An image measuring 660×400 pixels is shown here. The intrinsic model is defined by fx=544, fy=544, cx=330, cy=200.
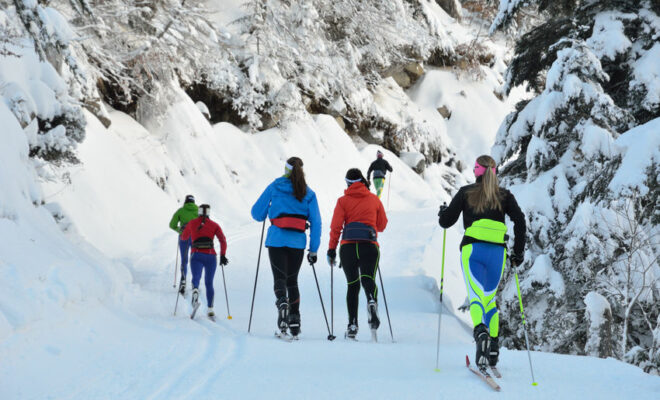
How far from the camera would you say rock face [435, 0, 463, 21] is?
48562 mm

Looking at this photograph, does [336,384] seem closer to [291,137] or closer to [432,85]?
[291,137]

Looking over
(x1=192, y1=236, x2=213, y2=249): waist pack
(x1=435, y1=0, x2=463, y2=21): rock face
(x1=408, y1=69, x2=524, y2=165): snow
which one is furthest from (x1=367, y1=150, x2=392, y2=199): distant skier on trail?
(x1=435, y1=0, x2=463, y2=21): rock face

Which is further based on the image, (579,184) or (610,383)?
(579,184)

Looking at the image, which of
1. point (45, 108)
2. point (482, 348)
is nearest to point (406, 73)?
point (45, 108)

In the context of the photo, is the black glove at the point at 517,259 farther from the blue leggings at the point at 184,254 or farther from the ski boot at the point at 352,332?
the blue leggings at the point at 184,254

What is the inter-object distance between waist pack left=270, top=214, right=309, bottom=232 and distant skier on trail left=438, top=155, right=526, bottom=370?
2.05 meters

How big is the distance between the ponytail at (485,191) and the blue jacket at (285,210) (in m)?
2.08

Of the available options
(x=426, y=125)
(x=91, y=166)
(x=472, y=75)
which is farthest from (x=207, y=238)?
(x=472, y=75)

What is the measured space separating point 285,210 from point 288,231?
0.81ft

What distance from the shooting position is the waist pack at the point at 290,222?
20.6 feet

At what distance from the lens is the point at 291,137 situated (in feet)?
83.8

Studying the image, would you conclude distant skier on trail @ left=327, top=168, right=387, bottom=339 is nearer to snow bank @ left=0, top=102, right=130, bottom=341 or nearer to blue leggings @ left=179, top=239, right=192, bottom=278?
snow bank @ left=0, top=102, right=130, bottom=341

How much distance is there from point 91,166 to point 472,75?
32573 millimetres

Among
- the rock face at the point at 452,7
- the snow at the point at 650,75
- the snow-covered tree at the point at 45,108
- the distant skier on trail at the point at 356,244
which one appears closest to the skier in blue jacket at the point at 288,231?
the distant skier on trail at the point at 356,244
